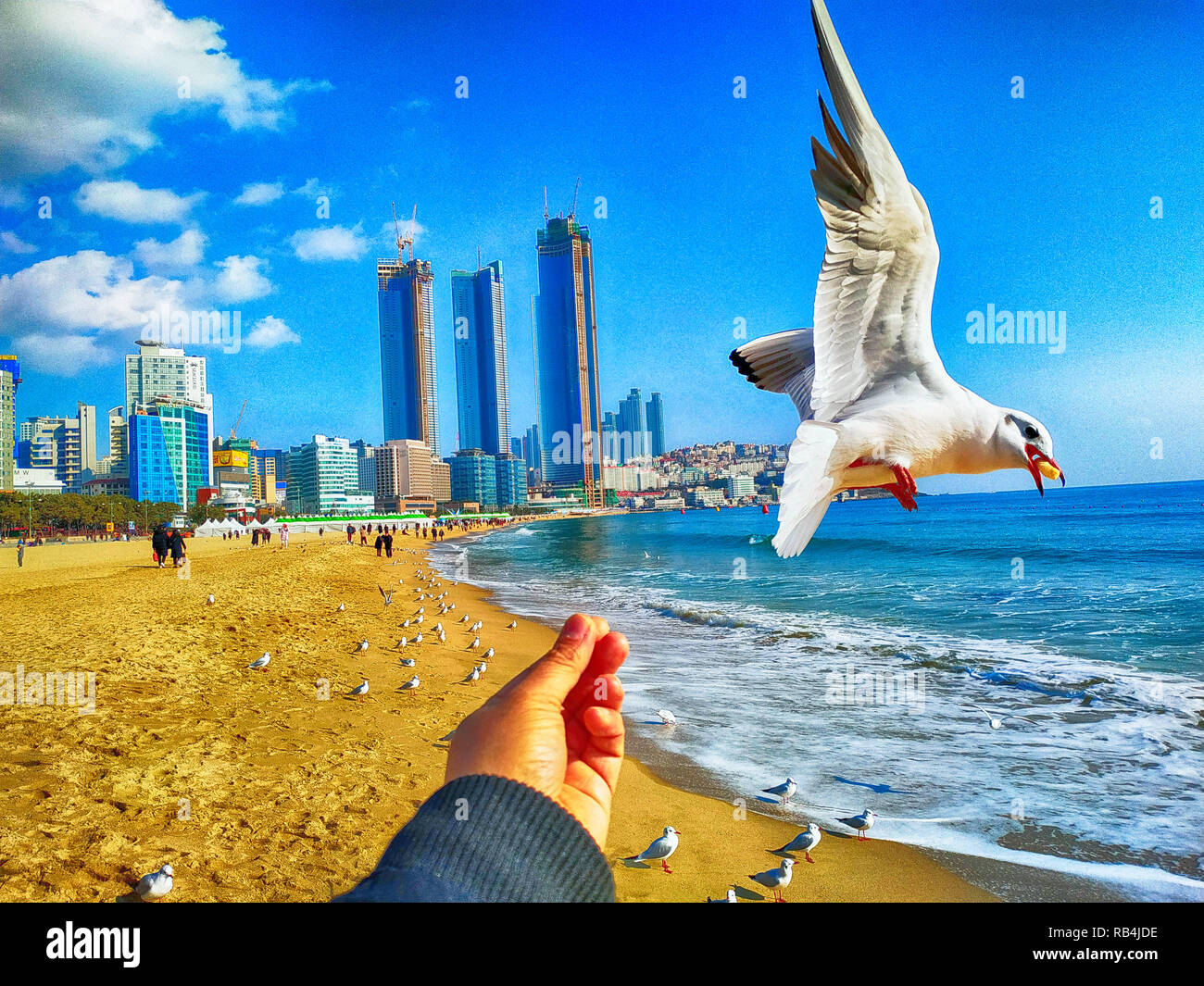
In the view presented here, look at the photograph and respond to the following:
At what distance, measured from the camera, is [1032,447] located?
933 mm

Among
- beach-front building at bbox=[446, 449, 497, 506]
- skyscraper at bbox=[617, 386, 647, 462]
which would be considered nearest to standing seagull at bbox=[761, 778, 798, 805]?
skyscraper at bbox=[617, 386, 647, 462]

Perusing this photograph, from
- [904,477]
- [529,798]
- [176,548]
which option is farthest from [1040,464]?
[176,548]

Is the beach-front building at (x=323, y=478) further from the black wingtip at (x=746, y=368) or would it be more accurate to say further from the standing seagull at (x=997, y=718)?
the black wingtip at (x=746, y=368)

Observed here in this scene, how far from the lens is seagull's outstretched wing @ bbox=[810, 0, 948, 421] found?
3.59 feet

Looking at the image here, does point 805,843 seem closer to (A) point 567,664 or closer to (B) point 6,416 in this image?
(A) point 567,664

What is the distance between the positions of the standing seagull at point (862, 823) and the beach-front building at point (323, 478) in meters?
102

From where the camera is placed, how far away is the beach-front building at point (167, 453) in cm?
8219

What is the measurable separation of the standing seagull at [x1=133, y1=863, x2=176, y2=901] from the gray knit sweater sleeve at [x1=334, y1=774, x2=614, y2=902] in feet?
10.7

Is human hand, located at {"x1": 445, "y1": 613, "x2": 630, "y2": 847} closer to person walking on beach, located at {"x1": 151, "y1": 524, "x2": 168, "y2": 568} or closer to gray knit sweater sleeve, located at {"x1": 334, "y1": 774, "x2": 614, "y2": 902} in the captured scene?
gray knit sweater sleeve, located at {"x1": 334, "y1": 774, "x2": 614, "y2": 902}

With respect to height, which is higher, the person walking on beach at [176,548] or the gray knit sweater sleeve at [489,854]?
the gray knit sweater sleeve at [489,854]

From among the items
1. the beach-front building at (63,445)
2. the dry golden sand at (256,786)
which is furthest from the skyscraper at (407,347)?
the dry golden sand at (256,786)

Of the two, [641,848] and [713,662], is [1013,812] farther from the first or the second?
[713,662]

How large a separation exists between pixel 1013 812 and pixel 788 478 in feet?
16.9
